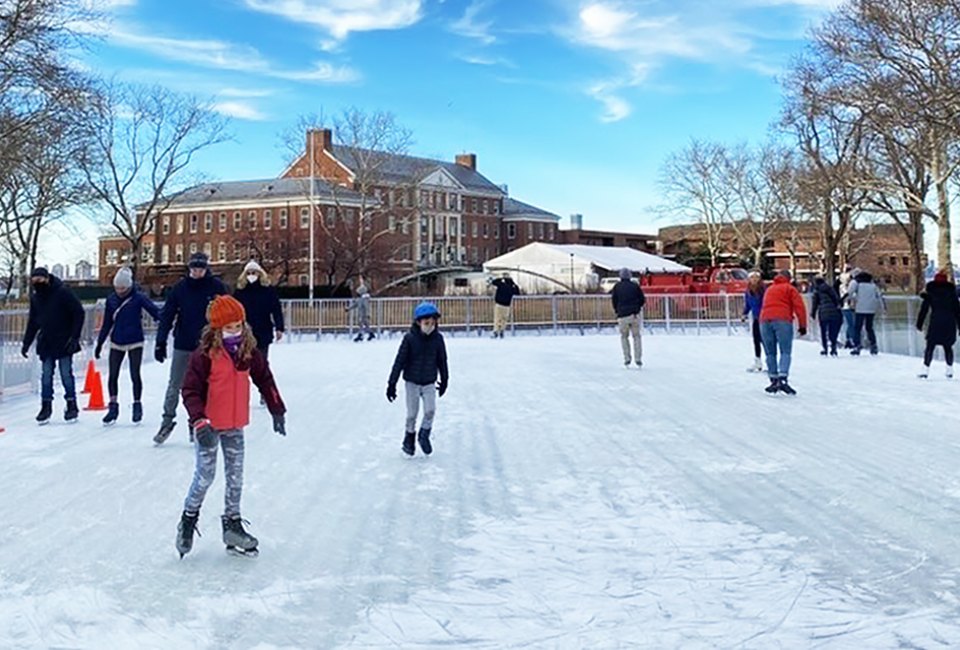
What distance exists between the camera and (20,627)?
3.79m

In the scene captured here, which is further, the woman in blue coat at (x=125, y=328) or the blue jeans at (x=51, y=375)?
the blue jeans at (x=51, y=375)

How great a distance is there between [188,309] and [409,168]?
5753 centimetres

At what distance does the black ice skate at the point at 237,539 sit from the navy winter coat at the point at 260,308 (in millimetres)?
4934

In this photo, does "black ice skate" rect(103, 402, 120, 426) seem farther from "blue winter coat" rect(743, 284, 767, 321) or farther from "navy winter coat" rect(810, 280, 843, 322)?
"navy winter coat" rect(810, 280, 843, 322)

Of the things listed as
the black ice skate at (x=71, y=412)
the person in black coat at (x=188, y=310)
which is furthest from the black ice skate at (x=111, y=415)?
the person in black coat at (x=188, y=310)

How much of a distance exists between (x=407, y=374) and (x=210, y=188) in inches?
2789

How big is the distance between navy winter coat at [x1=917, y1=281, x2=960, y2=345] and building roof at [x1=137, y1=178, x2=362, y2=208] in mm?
55095

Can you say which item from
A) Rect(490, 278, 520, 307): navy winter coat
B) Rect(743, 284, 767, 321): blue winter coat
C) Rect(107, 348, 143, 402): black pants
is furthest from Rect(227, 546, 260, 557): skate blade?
Rect(490, 278, 520, 307): navy winter coat

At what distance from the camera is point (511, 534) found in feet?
17.1

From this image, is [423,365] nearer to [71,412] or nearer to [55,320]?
[55,320]

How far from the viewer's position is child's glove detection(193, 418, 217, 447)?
467 cm

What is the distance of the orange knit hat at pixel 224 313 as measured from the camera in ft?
15.5

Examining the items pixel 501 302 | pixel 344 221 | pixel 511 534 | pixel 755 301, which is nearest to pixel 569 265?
pixel 344 221

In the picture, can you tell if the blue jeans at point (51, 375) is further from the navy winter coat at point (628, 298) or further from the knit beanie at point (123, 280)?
the navy winter coat at point (628, 298)
